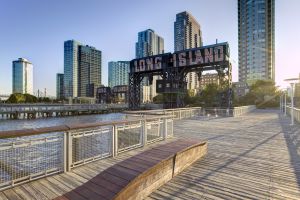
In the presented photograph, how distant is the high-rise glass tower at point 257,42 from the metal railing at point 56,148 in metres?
105

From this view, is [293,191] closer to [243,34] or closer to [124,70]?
[243,34]

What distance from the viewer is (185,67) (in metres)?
32.5

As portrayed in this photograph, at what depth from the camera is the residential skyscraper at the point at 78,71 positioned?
145500mm

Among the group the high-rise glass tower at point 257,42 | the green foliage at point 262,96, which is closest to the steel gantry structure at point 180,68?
the green foliage at point 262,96

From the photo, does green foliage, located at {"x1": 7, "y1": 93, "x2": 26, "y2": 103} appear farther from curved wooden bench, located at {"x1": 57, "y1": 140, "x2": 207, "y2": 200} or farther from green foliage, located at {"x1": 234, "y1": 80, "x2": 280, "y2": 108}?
curved wooden bench, located at {"x1": 57, "y1": 140, "x2": 207, "y2": 200}

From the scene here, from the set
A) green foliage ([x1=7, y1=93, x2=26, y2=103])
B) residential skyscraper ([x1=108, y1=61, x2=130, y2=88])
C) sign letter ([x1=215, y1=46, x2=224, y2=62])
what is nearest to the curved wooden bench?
sign letter ([x1=215, y1=46, x2=224, y2=62])

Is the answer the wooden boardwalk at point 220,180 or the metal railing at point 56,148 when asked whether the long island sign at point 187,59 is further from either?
the metal railing at point 56,148

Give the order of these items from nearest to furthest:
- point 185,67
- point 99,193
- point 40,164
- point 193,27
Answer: point 99,193 < point 40,164 < point 185,67 < point 193,27

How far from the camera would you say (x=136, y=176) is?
302 cm

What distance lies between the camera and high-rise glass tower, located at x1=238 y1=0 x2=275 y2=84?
95.2 meters

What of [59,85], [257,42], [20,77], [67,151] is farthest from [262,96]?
[59,85]

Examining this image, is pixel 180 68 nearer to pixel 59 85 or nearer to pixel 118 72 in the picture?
pixel 118 72

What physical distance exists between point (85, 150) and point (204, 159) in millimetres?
3461

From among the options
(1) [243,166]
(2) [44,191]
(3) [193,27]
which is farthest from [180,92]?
(3) [193,27]
